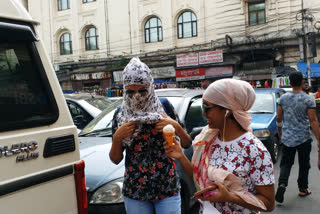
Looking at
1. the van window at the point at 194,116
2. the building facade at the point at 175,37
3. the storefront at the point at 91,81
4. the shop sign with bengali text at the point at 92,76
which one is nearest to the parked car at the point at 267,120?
the van window at the point at 194,116

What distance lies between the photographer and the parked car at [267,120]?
661 centimetres

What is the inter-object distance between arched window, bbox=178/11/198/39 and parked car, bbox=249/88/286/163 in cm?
1568

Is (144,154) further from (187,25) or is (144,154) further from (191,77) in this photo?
(187,25)

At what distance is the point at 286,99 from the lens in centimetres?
468

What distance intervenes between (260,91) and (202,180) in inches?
279

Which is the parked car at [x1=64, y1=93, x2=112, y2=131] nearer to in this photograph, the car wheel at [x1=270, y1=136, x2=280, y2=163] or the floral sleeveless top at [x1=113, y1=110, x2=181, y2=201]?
the floral sleeveless top at [x1=113, y1=110, x2=181, y2=201]

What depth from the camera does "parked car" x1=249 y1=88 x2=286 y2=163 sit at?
6.61 meters

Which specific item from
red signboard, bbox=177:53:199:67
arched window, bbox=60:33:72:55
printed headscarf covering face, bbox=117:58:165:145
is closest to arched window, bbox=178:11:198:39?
red signboard, bbox=177:53:199:67

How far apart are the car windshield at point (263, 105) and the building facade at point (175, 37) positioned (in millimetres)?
12505

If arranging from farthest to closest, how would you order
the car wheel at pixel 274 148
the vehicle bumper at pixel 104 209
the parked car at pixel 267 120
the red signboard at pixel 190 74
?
1. the red signboard at pixel 190 74
2. the car wheel at pixel 274 148
3. the parked car at pixel 267 120
4. the vehicle bumper at pixel 104 209

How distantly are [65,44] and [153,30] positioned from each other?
935cm

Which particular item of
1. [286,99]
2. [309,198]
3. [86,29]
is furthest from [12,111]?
[86,29]

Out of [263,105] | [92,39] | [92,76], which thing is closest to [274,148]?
[263,105]

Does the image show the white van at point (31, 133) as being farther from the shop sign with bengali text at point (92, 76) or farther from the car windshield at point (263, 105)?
the shop sign with bengali text at point (92, 76)
